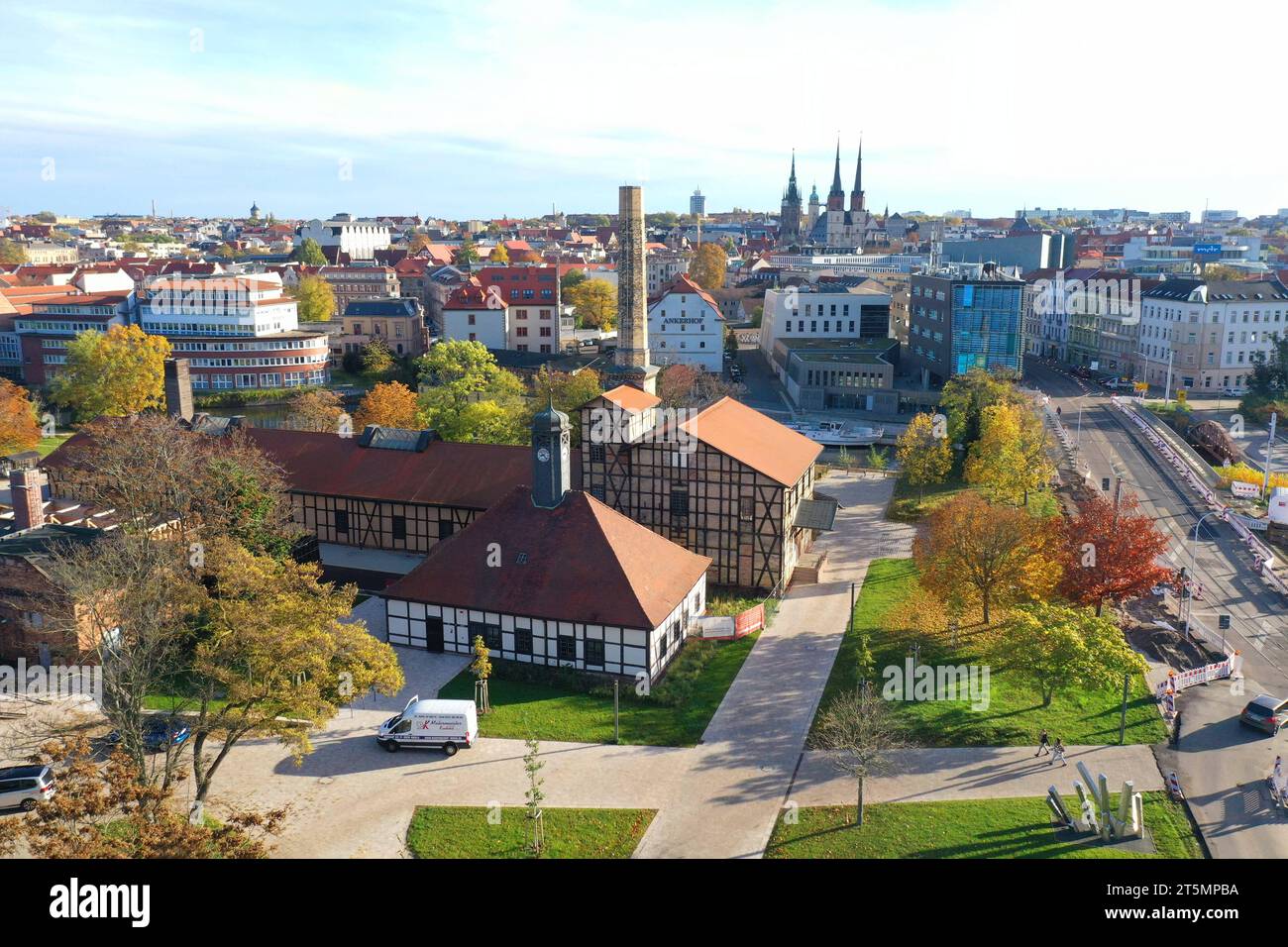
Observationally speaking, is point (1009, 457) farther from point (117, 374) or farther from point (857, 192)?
point (857, 192)

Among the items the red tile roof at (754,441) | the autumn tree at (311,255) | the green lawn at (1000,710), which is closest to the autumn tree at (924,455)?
the red tile roof at (754,441)

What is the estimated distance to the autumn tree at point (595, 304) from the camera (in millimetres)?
116625

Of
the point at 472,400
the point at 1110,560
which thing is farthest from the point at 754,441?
the point at 472,400

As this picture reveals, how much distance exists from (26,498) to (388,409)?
22.7 meters

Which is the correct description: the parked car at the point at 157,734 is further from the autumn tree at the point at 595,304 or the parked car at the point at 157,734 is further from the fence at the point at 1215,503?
the autumn tree at the point at 595,304

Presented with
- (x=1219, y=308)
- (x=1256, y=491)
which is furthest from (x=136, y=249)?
(x=1256, y=491)

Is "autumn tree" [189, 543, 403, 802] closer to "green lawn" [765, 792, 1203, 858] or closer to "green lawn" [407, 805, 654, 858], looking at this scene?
"green lawn" [407, 805, 654, 858]

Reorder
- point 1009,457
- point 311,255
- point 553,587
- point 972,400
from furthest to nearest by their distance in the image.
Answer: point 311,255, point 972,400, point 1009,457, point 553,587

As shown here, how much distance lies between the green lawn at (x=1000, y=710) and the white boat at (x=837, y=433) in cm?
3746

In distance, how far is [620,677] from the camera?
31.5 m

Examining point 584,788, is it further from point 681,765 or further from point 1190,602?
point 1190,602

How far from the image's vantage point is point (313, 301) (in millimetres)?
103625

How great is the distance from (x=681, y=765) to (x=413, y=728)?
7364 millimetres

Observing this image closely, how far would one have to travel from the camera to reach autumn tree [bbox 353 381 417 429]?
2203 inches
